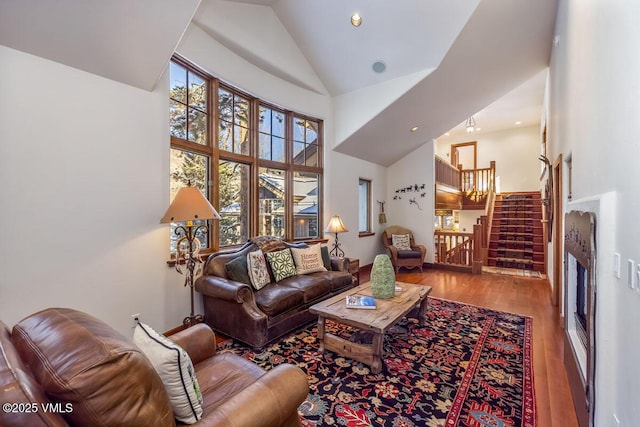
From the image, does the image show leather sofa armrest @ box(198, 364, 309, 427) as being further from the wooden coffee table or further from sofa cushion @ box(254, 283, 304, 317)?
sofa cushion @ box(254, 283, 304, 317)

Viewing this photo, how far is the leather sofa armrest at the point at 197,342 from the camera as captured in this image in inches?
64.6

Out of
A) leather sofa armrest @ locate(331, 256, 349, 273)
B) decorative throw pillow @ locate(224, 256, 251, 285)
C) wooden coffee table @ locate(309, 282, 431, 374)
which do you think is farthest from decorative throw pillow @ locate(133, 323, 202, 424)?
leather sofa armrest @ locate(331, 256, 349, 273)

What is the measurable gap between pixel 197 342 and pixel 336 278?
2.22 meters

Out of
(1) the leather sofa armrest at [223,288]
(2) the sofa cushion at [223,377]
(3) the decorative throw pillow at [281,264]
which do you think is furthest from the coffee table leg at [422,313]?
(2) the sofa cushion at [223,377]

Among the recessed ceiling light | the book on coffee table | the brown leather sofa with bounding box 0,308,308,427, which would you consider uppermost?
the recessed ceiling light

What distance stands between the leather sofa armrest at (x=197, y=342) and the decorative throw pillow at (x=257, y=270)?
1.33 metres

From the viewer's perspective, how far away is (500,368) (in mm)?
2354

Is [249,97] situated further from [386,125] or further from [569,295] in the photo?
[569,295]

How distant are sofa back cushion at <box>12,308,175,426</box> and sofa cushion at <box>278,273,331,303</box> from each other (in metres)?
2.29

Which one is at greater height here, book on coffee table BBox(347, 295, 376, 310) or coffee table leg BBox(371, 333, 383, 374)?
book on coffee table BBox(347, 295, 376, 310)

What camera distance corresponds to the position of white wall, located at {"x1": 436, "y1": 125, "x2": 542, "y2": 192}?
860 centimetres

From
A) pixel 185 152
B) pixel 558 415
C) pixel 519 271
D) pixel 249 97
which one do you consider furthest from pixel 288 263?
pixel 519 271

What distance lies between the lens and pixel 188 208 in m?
2.55

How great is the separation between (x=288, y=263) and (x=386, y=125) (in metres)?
3.18
